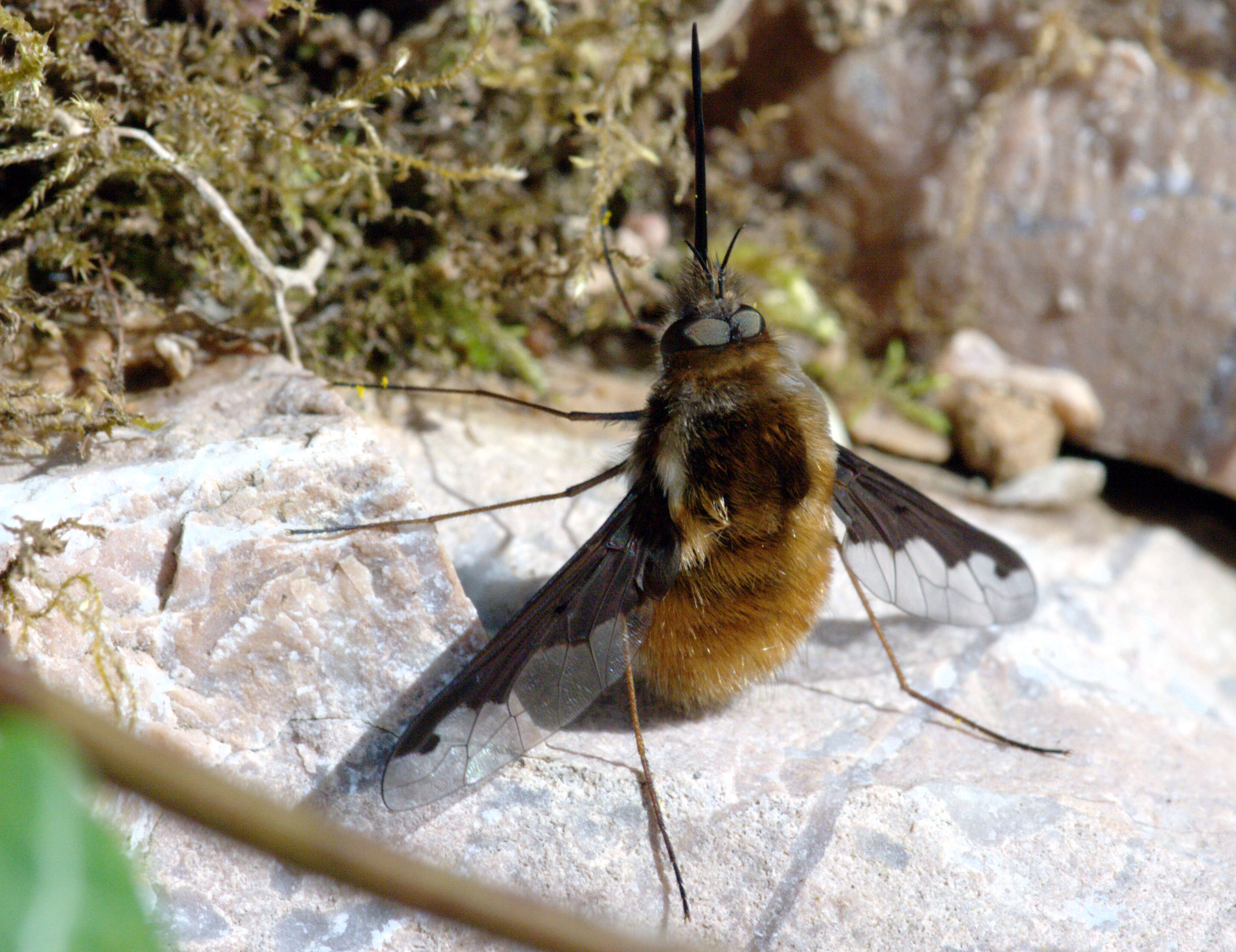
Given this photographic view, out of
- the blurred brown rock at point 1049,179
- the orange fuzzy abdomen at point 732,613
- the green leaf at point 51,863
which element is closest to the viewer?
the green leaf at point 51,863

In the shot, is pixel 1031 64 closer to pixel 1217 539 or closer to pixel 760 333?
pixel 1217 539

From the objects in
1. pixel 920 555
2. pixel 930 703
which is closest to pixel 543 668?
pixel 930 703

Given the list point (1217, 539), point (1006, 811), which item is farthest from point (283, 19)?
point (1217, 539)

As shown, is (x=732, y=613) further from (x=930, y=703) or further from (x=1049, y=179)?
(x=1049, y=179)

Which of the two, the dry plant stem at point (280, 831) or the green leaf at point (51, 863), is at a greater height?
the dry plant stem at point (280, 831)

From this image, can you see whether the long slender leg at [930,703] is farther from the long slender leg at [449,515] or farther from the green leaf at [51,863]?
the green leaf at [51,863]

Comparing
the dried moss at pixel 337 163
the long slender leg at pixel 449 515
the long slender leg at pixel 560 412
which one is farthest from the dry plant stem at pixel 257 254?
the long slender leg at pixel 449 515
